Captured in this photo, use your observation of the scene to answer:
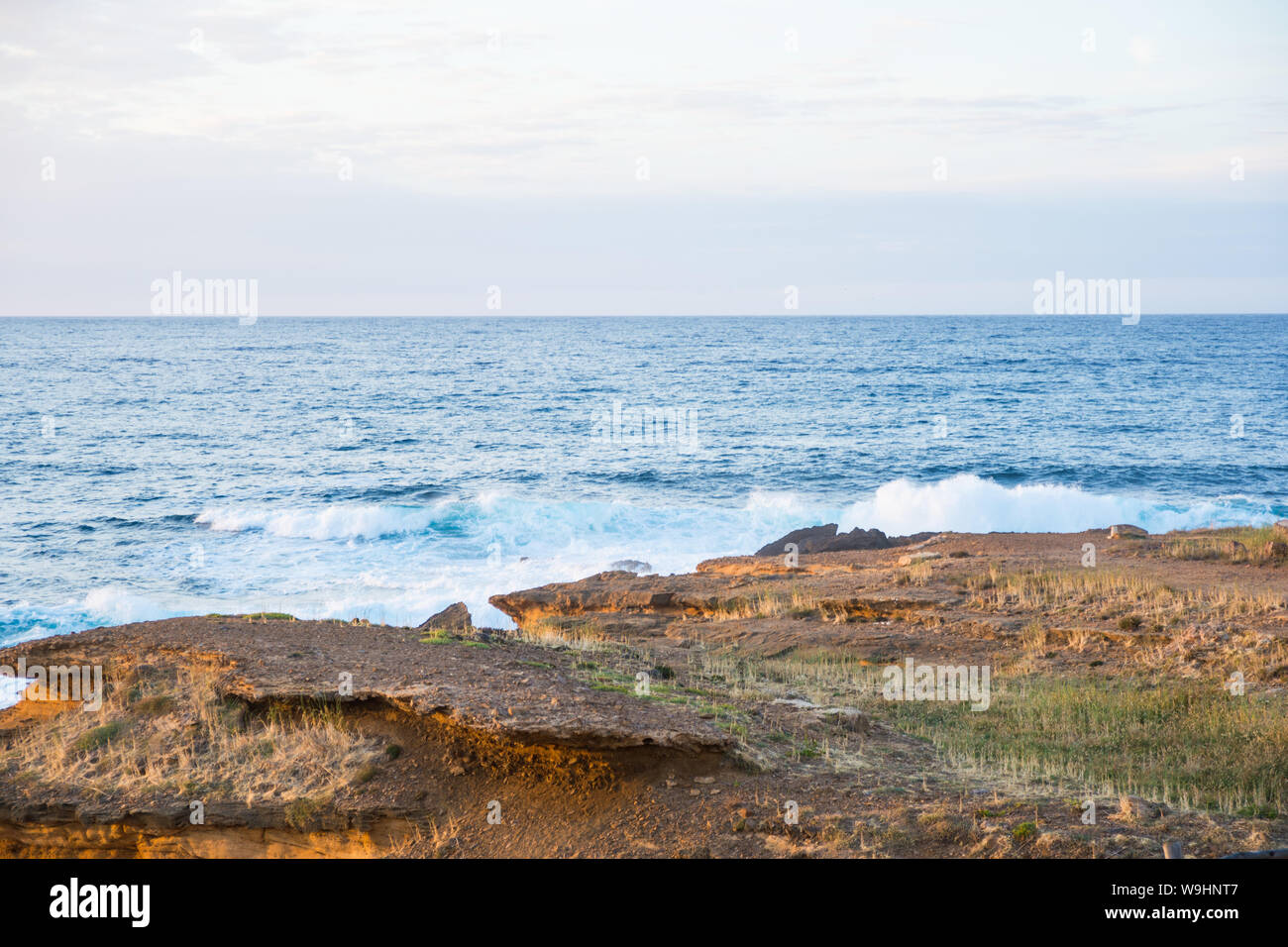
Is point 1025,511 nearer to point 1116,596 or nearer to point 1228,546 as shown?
point 1228,546

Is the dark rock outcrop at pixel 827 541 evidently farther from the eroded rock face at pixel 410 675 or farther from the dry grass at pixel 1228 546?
the eroded rock face at pixel 410 675

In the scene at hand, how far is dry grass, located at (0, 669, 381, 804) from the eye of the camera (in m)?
8.31

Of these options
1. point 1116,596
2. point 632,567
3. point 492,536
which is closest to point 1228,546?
point 1116,596

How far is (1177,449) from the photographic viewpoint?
43.6 meters

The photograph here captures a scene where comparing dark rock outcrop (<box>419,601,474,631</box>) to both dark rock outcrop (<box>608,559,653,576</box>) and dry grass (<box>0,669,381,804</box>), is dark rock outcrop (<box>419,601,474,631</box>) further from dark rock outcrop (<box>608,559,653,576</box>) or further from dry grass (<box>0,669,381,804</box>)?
dark rock outcrop (<box>608,559,653,576</box>)

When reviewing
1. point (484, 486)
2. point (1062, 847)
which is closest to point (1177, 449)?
point (484, 486)

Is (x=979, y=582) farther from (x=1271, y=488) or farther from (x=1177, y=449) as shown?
(x=1177, y=449)

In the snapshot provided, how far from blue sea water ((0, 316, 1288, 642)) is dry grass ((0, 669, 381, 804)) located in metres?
12.7

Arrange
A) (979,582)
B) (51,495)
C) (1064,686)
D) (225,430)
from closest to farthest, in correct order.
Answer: (1064,686) < (979,582) < (51,495) < (225,430)

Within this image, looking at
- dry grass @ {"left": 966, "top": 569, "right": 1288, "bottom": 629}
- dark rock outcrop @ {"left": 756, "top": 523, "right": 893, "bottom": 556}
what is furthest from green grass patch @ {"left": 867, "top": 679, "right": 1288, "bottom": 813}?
dark rock outcrop @ {"left": 756, "top": 523, "right": 893, "bottom": 556}

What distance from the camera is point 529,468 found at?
42219 millimetres

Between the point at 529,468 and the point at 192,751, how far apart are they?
33376 millimetres
